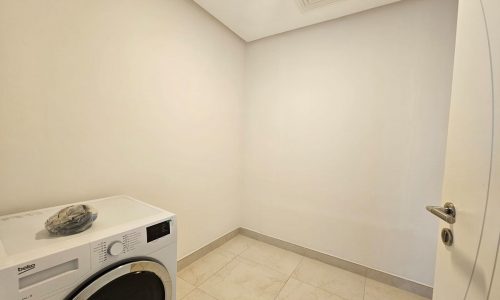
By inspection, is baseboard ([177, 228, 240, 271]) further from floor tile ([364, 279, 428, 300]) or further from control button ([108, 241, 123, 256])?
floor tile ([364, 279, 428, 300])

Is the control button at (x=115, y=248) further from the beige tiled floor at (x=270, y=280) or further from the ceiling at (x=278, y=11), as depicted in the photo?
the ceiling at (x=278, y=11)

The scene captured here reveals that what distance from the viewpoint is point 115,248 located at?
0.78 m

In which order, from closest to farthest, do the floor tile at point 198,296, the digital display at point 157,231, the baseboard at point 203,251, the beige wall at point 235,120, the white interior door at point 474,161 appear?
the white interior door at point 474,161
the digital display at point 157,231
the beige wall at point 235,120
the floor tile at point 198,296
the baseboard at point 203,251

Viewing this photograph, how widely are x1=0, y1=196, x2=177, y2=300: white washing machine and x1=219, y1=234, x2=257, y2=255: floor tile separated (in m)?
1.23

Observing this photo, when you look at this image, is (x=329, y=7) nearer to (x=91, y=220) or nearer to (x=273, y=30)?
(x=273, y=30)

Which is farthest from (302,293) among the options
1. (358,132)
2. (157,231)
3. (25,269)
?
(25,269)

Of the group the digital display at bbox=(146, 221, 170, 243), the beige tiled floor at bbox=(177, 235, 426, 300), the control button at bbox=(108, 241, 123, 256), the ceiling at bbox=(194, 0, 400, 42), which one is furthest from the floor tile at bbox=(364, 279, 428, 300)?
the ceiling at bbox=(194, 0, 400, 42)

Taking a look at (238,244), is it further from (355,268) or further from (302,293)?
(355,268)

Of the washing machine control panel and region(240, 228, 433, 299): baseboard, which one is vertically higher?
the washing machine control panel

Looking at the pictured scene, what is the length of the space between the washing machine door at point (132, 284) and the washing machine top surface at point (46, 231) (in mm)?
147

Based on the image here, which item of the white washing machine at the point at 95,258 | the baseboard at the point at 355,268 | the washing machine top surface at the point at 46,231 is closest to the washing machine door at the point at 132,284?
the white washing machine at the point at 95,258

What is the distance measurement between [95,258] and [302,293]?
1462 mm

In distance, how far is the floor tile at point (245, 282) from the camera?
5.08 ft

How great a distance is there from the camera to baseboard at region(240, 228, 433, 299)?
1.61 m
